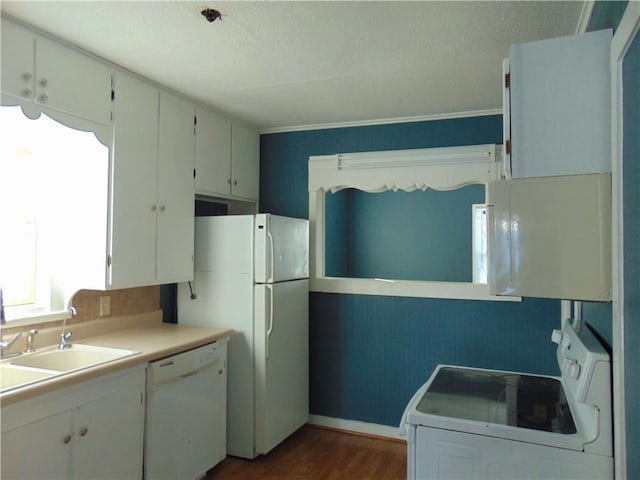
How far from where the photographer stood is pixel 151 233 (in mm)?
2740

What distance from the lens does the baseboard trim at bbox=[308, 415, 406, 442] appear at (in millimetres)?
3451

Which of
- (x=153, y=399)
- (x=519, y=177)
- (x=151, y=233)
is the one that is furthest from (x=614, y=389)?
(x=151, y=233)

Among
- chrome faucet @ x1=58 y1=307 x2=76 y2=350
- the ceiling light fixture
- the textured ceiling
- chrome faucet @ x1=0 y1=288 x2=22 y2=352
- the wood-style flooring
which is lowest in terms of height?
the wood-style flooring

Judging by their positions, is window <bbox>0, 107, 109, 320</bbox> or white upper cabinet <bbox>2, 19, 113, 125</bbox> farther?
window <bbox>0, 107, 109, 320</bbox>

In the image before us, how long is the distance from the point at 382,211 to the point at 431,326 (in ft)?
7.10

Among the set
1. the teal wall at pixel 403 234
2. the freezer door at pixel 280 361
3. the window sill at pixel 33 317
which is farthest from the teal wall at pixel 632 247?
the teal wall at pixel 403 234

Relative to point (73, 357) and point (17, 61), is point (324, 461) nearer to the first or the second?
point (73, 357)

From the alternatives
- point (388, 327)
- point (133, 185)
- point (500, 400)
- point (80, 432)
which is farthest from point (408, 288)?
point (80, 432)

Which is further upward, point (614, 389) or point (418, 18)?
point (418, 18)

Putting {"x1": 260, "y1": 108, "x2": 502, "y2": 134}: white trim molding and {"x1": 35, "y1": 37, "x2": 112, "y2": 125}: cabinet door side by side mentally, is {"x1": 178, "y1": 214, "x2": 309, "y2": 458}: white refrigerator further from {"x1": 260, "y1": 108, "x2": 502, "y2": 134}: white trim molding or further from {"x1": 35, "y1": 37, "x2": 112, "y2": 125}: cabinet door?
{"x1": 35, "y1": 37, "x2": 112, "y2": 125}: cabinet door

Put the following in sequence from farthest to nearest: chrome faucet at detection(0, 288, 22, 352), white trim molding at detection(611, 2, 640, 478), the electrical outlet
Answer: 1. the electrical outlet
2. chrome faucet at detection(0, 288, 22, 352)
3. white trim molding at detection(611, 2, 640, 478)

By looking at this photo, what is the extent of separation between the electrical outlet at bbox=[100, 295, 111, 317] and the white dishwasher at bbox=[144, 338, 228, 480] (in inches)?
24.9

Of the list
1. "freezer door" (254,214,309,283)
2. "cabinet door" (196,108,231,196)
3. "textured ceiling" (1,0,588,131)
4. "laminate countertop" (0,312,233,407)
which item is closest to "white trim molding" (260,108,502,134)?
"textured ceiling" (1,0,588,131)

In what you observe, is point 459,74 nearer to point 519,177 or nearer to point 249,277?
point 519,177
